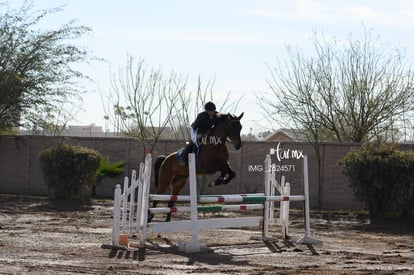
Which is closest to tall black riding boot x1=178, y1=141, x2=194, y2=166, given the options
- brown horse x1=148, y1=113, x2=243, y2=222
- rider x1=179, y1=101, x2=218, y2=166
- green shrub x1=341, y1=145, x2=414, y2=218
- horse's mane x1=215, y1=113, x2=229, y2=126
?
brown horse x1=148, y1=113, x2=243, y2=222

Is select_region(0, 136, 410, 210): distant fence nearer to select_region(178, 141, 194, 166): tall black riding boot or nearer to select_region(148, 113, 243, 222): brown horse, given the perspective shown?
select_region(178, 141, 194, 166): tall black riding boot

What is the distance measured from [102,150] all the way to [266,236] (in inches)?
559

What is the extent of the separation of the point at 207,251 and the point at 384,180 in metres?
8.02

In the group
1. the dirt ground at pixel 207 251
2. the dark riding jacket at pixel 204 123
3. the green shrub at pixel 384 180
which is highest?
the dark riding jacket at pixel 204 123

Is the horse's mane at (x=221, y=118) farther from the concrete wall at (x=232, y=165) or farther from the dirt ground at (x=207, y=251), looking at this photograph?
the concrete wall at (x=232, y=165)

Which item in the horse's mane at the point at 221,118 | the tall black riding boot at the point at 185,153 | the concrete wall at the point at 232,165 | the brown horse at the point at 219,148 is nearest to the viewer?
the brown horse at the point at 219,148

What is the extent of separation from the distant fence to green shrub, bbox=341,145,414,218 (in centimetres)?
301

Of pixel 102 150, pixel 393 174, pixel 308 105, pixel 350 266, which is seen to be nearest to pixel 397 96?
pixel 308 105

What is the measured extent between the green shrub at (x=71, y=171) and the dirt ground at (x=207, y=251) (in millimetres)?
4714

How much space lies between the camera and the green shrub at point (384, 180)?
64.4ft

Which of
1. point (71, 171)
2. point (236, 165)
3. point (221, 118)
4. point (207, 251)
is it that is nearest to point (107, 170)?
point (71, 171)

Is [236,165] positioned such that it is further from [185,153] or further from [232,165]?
[185,153]

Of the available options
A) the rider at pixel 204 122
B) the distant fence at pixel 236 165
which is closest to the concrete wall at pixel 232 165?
the distant fence at pixel 236 165

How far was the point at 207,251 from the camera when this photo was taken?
13.2 m
